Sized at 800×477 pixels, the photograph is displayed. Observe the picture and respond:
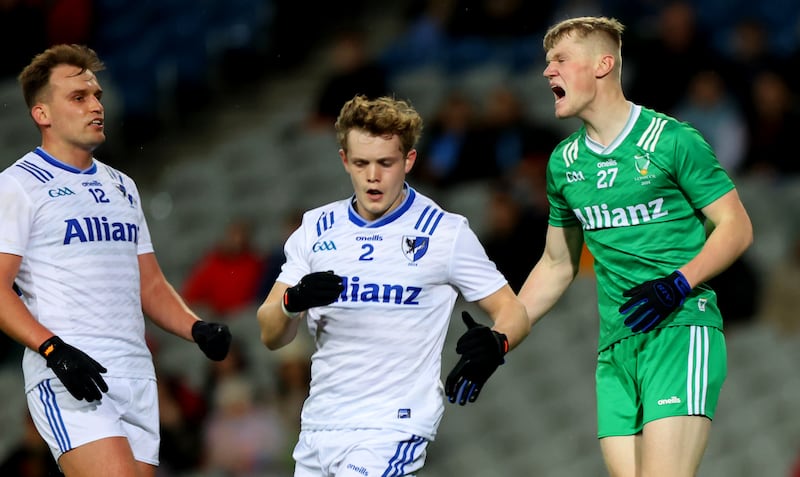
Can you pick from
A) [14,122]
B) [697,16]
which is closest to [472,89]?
Result: [697,16]

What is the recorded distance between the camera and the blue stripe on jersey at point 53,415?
18.5 ft

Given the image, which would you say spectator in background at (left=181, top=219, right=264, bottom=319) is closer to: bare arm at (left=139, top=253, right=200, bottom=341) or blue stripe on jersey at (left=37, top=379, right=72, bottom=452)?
bare arm at (left=139, top=253, right=200, bottom=341)

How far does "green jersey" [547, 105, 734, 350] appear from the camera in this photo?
5.67 meters

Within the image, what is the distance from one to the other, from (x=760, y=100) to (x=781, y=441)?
8.50 ft

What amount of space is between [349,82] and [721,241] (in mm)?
6476

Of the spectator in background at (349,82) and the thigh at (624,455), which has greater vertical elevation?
the spectator in background at (349,82)

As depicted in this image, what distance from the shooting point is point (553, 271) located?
6273 mm

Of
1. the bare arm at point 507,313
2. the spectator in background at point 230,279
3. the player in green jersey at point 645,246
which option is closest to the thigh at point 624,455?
the player in green jersey at point 645,246

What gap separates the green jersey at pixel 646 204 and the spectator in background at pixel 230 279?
5.68m

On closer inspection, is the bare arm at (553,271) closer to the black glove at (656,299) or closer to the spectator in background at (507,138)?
the black glove at (656,299)

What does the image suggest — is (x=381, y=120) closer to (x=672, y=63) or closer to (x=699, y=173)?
(x=699, y=173)

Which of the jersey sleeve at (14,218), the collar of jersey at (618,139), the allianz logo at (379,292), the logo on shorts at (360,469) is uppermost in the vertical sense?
the collar of jersey at (618,139)

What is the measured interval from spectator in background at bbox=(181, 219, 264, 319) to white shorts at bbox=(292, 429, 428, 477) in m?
5.59

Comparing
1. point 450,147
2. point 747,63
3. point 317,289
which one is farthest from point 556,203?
point 450,147
